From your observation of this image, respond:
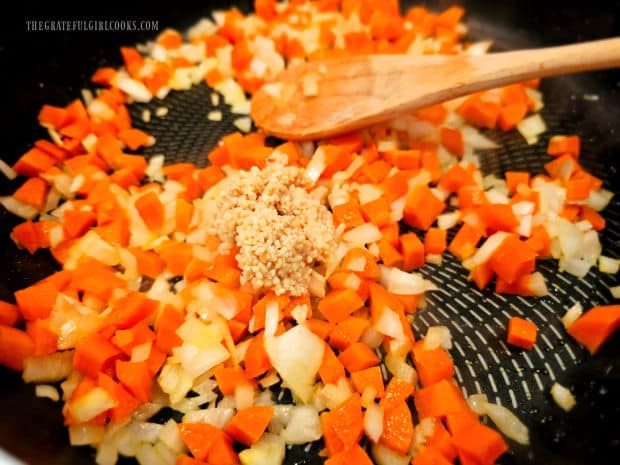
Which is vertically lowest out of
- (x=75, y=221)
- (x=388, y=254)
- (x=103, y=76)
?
(x=388, y=254)

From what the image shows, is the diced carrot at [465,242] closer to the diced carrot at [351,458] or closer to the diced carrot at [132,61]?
the diced carrot at [351,458]

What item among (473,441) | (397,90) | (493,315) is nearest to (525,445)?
(473,441)

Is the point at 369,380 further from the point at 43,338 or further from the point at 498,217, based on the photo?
the point at 43,338

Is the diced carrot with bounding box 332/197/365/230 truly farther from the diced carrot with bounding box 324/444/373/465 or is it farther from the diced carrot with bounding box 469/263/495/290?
the diced carrot with bounding box 324/444/373/465

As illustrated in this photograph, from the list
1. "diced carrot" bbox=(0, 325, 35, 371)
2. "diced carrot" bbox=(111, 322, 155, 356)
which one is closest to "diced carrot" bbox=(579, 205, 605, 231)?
"diced carrot" bbox=(111, 322, 155, 356)

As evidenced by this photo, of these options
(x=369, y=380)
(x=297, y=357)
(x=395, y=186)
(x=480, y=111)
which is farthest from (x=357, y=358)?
(x=480, y=111)

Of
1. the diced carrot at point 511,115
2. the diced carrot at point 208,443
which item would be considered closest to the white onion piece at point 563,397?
the diced carrot at point 208,443

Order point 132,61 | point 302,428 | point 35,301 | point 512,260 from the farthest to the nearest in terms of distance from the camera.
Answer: point 132,61 < point 512,260 < point 35,301 < point 302,428
